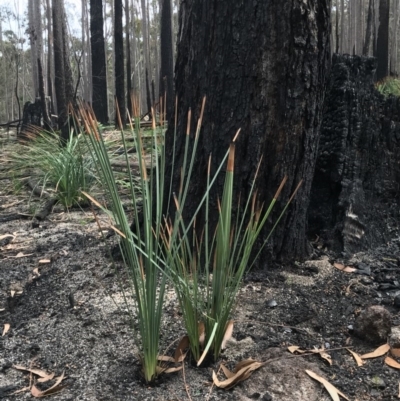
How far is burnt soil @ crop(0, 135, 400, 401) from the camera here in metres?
1.40

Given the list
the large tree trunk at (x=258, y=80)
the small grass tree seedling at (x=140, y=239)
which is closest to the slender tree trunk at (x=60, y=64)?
the large tree trunk at (x=258, y=80)

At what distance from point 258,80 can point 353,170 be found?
93 cm

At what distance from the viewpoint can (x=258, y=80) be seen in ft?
6.28

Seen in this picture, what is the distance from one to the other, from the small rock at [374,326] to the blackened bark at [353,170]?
2.60ft

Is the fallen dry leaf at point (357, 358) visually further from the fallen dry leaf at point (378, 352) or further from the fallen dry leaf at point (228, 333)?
the fallen dry leaf at point (228, 333)

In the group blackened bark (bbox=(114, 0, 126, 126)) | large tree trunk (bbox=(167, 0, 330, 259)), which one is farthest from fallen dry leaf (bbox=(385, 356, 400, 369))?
blackened bark (bbox=(114, 0, 126, 126))

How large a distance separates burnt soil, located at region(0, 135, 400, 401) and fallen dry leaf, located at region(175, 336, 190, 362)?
0.03 metres

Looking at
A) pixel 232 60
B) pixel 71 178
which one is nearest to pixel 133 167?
pixel 71 178

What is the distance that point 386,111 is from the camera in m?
2.88

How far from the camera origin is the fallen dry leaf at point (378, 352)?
1540 mm

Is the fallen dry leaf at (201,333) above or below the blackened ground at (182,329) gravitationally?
above

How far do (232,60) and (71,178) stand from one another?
6.71 feet

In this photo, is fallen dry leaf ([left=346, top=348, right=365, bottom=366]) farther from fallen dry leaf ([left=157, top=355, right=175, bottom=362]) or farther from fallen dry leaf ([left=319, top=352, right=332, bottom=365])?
fallen dry leaf ([left=157, top=355, right=175, bottom=362])

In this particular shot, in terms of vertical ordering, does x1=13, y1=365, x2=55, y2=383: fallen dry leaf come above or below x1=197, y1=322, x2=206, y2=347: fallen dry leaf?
below
